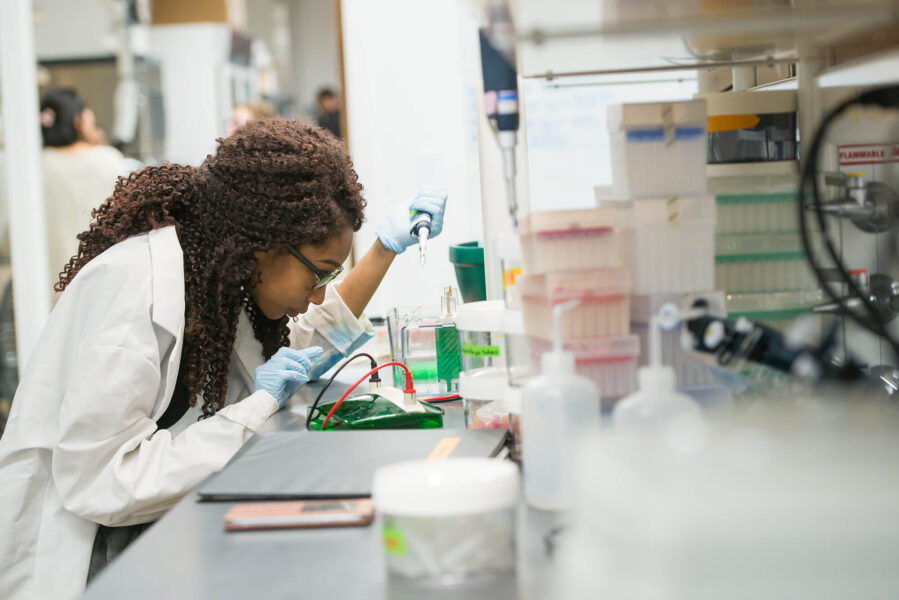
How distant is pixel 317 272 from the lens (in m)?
1.57

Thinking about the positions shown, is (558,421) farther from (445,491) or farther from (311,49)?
(311,49)

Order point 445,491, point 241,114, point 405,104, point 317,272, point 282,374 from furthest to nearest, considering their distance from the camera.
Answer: point 241,114
point 405,104
point 317,272
point 282,374
point 445,491

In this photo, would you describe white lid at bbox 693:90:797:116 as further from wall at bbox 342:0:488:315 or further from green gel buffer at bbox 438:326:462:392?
wall at bbox 342:0:488:315

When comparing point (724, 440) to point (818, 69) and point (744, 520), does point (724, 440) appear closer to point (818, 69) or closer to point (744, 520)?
point (744, 520)

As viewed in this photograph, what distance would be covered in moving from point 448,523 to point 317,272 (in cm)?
95

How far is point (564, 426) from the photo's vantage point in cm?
80

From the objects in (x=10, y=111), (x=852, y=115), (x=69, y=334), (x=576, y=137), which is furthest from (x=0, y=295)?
(x=852, y=115)

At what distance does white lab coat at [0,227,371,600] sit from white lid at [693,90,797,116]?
2.42 ft

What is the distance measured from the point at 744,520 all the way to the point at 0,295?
354cm

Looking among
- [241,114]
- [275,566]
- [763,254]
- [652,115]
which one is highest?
[241,114]

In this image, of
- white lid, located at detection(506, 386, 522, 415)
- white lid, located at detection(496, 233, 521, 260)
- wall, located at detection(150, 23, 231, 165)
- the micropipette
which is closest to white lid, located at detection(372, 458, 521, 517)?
white lid, located at detection(506, 386, 522, 415)

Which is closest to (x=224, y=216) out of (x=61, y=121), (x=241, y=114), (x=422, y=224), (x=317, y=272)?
(x=317, y=272)

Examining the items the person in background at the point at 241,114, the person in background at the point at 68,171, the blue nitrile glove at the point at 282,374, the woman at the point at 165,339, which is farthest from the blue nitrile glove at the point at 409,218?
the person in background at the point at 241,114

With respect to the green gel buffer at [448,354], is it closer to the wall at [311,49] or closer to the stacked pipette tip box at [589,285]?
the stacked pipette tip box at [589,285]
